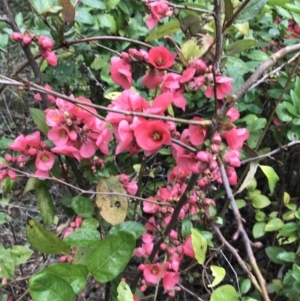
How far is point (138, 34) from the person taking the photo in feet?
4.90

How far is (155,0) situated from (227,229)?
2.73 feet

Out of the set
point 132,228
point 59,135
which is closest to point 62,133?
point 59,135

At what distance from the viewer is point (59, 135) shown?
2.88ft

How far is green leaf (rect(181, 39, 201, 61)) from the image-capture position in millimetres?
928

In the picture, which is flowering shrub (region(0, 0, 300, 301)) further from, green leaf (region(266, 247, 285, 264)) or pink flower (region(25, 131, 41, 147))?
green leaf (region(266, 247, 285, 264))

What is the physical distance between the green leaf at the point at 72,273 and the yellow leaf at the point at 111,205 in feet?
0.75

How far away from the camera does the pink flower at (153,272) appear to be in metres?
1.01

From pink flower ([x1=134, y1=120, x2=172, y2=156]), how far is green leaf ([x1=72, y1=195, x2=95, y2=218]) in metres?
0.27

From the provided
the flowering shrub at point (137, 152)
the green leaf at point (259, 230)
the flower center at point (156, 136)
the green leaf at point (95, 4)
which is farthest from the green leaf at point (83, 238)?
the green leaf at point (95, 4)

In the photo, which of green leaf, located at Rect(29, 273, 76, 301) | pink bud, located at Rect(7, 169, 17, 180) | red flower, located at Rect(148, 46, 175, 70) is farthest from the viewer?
pink bud, located at Rect(7, 169, 17, 180)

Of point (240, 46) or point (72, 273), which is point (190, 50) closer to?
point (240, 46)

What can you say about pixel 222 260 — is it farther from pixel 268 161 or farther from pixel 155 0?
Answer: pixel 155 0

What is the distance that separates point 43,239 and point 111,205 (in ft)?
0.57

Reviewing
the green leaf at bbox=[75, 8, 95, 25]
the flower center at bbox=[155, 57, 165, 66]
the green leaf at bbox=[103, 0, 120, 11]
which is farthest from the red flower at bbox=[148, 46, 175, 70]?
the green leaf at bbox=[103, 0, 120, 11]
